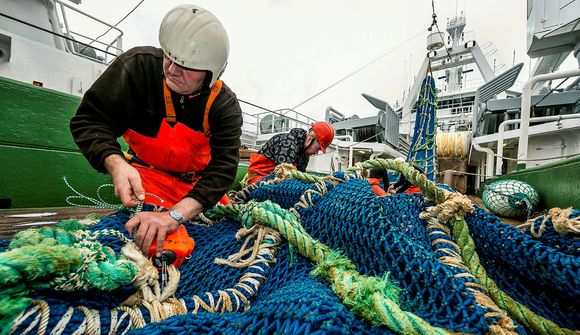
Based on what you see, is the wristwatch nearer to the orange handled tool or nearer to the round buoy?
the orange handled tool

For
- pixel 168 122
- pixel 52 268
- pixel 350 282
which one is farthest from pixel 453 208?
pixel 168 122

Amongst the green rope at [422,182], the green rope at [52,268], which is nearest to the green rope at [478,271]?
the green rope at [422,182]

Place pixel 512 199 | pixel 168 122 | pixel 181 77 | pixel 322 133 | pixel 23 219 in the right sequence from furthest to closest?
pixel 322 133 → pixel 512 199 → pixel 23 219 → pixel 168 122 → pixel 181 77

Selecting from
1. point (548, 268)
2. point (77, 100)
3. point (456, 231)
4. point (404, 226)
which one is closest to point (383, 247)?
point (404, 226)

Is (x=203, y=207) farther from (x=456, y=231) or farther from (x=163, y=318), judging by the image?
(x=456, y=231)

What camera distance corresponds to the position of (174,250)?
0.97m

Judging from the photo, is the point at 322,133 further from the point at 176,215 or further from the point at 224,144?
the point at 176,215

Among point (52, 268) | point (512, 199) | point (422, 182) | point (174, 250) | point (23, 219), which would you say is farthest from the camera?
point (512, 199)

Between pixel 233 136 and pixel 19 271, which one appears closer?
pixel 19 271

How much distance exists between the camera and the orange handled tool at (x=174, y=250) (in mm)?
915

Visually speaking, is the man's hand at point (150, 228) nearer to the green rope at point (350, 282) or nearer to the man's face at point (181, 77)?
the green rope at point (350, 282)

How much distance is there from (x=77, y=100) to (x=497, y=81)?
37.8 feet

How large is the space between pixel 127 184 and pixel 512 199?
3399 mm

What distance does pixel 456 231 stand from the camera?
3.00 ft
